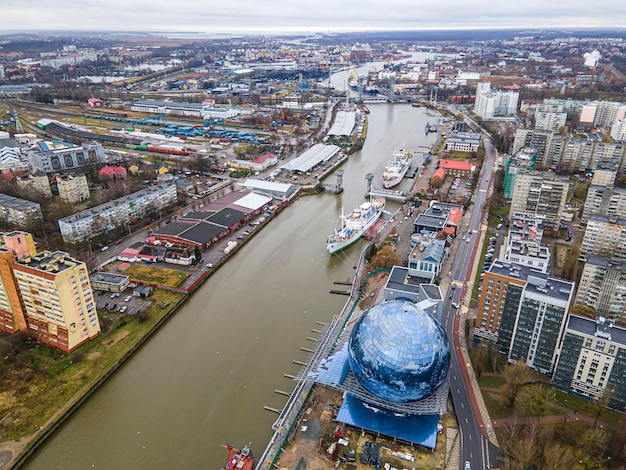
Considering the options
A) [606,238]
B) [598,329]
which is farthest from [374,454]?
[606,238]

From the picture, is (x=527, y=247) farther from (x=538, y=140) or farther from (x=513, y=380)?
(x=538, y=140)

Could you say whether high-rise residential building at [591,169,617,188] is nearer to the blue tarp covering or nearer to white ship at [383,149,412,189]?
white ship at [383,149,412,189]

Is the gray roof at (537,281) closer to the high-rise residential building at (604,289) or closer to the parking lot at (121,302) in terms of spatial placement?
the high-rise residential building at (604,289)

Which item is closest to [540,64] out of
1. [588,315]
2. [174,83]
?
[174,83]

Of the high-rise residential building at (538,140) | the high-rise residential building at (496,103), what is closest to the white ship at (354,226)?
the high-rise residential building at (538,140)

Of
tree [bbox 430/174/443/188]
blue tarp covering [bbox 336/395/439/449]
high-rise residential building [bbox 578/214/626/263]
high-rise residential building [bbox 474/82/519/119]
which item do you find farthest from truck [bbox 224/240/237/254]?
high-rise residential building [bbox 474/82/519/119]

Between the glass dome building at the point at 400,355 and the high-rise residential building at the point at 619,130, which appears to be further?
the high-rise residential building at the point at 619,130
